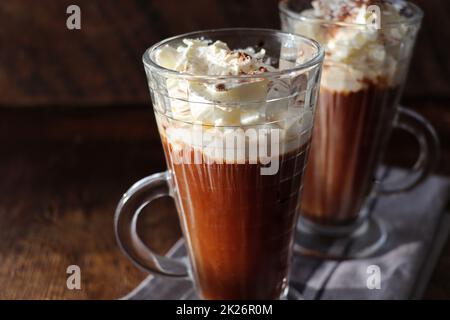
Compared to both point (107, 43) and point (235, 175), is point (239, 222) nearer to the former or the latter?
point (235, 175)

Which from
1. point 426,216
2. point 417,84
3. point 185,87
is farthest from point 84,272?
point 417,84

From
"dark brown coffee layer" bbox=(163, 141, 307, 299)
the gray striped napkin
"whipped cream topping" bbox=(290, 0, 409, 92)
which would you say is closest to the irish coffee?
"whipped cream topping" bbox=(290, 0, 409, 92)

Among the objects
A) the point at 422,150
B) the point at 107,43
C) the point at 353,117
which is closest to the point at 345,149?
the point at 353,117

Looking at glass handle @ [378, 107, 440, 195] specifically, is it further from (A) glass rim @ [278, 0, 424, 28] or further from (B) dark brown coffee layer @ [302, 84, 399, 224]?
(A) glass rim @ [278, 0, 424, 28]

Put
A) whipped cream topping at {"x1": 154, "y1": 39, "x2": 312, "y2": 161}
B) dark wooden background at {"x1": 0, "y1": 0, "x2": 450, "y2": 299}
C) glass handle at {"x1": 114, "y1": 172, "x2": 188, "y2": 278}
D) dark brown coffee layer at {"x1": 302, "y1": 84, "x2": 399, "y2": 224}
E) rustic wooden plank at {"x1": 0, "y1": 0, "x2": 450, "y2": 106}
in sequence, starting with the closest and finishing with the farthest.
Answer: whipped cream topping at {"x1": 154, "y1": 39, "x2": 312, "y2": 161}, glass handle at {"x1": 114, "y1": 172, "x2": 188, "y2": 278}, dark brown coffee layer at {"x1": 302, "y1": 84, "x2": 399, "y2": 224}, dark wooden background at {"x1": 0, "y1": 0, "x2": 450, "y2": 299}, rustic wooden plank at {"x1": 0, "y1": 0, "x2": 450, "y2": 106}

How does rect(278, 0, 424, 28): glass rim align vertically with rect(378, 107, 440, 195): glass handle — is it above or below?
above

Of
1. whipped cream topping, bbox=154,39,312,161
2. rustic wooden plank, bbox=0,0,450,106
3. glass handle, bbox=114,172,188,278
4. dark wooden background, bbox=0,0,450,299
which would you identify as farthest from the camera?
rustic wooden plank, bbox=0,0,450,106

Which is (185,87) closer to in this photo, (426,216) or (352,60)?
(352,60)
